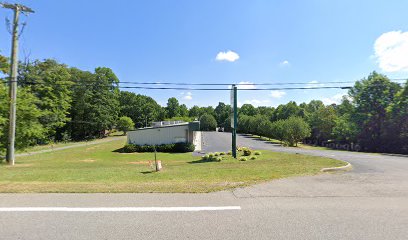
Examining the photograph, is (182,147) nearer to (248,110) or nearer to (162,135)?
(162,135)

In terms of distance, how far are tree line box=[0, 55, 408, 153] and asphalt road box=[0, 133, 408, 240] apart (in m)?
11.4

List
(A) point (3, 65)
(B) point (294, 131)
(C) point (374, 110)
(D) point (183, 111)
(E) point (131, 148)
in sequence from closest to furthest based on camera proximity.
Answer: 1. (A) point (3, 65)
2. (E) point (131, 148)
3. (C) point (374, 110)
4. (B) point (294, 131)
5. (D) point (183, 111)

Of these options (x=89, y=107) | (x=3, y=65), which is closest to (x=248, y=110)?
(x=89, y=107)

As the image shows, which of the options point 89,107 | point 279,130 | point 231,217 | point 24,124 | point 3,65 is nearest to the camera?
point 231,217

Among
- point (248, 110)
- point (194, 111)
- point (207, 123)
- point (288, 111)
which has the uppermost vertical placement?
point (194, 111)

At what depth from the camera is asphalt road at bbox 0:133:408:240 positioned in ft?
13.2

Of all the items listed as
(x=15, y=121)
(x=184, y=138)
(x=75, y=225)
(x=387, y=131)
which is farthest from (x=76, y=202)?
(x=387, y=131)

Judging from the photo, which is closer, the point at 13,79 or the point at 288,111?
the point at 13,79

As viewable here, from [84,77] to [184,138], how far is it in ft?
122

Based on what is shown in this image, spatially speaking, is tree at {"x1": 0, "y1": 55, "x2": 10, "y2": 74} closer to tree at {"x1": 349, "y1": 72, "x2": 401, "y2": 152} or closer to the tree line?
the tree line

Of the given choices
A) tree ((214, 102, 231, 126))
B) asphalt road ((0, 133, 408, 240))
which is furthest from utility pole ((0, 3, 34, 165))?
tree ((214, 102, 231, 126))

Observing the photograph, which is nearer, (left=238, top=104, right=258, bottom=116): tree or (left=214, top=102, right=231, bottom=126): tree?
(left=238, top=104, right=258, bottom=116): tree

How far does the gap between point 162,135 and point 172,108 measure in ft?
300

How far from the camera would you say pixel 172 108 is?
12369 cm
